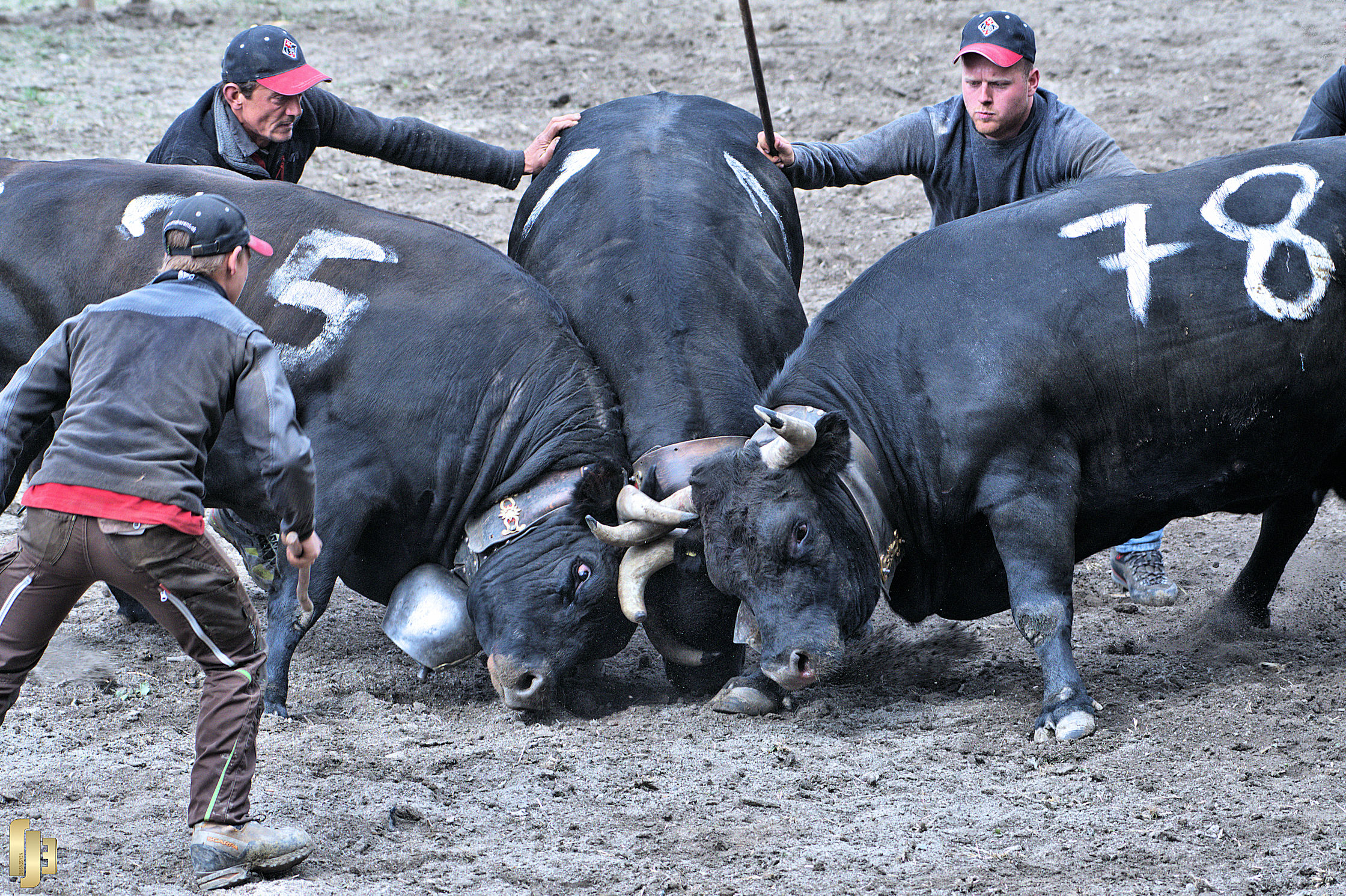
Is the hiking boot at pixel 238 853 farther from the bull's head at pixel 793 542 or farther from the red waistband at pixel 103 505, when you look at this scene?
the bull's head at pixel 793 542

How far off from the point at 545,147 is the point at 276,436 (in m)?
3.99

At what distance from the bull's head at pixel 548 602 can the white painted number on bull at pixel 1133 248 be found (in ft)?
6.72

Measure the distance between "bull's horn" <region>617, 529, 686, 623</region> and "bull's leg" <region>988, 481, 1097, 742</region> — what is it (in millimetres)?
1221

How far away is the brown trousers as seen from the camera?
12.0ft

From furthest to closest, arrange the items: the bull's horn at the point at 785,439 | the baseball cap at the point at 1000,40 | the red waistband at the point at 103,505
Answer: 1. the baseball cap at the point at 1000,40
2. the bull's horn at the point at 785,439
3. the red waistband at the point at 103,505

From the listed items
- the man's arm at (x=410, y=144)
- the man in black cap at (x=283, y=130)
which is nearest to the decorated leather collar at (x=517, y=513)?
the man in black cap at (x=283, y=130)

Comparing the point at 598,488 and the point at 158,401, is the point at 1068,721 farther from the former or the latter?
the point at 158,401

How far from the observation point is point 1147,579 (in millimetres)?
6332

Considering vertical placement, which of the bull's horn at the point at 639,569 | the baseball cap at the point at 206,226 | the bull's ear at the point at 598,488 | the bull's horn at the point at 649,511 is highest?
the baseball cap at the point at 206,226

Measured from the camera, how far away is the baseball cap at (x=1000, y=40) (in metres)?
6.35

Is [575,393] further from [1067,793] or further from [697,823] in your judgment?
[1067,793]

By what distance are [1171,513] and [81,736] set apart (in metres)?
4.08

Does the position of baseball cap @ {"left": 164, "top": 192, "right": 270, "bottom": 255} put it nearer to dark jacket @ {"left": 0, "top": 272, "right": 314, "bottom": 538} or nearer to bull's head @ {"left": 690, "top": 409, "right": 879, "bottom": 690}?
dark jacket @ {"left": 0, "top": 272, "right": 314, "bottom": 538}

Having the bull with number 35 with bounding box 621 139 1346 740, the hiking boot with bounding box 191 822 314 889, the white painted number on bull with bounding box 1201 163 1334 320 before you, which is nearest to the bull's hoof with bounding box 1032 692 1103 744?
the bull with number 35 with bounding box 621 139 1346 740
